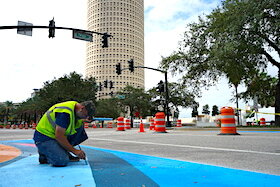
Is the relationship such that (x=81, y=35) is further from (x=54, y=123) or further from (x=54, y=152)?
(x=54, y=152)

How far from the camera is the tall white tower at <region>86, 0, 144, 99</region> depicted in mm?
144750

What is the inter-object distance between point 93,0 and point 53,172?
A: 549 feet

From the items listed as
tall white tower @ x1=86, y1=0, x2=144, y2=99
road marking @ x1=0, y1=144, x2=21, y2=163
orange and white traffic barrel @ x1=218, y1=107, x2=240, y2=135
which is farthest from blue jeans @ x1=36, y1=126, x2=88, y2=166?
tall white tower @ x1=86, y1=0, x2=144, y2=99

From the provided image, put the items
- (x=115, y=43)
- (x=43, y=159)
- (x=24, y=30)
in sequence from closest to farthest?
(x=43, y=159)
(x=24, y=30)
(x=115, y=43)

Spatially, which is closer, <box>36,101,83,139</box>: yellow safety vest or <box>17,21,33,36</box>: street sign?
→ <box>36,101,83,139</box>: yellow safety vest

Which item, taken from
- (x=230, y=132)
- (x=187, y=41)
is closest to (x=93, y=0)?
(x=187, y=41)

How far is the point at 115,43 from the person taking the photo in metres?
Result: 146

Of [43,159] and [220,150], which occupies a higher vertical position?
[43,159]

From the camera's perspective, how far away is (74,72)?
45531 mm

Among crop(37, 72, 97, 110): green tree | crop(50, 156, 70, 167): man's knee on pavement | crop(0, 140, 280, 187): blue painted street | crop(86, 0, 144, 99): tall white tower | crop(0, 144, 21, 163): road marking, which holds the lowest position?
crop(0, 144, 21, 163): road marking

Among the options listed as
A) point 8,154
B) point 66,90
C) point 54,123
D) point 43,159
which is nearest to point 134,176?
point 54,123

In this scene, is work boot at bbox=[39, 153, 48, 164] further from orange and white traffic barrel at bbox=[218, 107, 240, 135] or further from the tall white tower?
the tall white tower

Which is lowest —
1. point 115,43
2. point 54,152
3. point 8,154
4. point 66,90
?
point 8,154

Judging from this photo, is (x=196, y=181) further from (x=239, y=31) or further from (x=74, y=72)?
(x=74, y=72)
